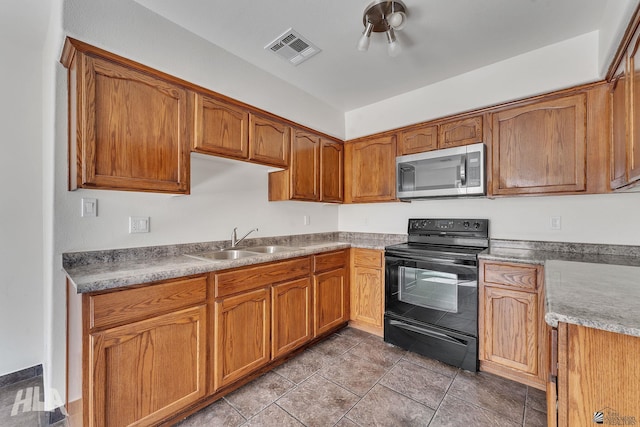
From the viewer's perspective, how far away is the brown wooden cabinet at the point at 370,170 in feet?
9.71

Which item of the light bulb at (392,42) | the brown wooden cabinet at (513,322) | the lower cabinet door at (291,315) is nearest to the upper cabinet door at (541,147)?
the brown wooden cabinet at (513,322)

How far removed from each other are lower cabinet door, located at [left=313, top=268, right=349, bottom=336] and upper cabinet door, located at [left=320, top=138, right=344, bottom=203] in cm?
86

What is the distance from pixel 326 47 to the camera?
2150 millimetres

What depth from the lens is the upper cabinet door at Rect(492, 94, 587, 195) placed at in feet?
6.59

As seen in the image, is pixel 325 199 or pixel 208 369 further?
pixel 325 199

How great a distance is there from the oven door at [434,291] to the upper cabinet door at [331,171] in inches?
38.8

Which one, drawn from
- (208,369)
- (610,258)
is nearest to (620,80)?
(610,258)

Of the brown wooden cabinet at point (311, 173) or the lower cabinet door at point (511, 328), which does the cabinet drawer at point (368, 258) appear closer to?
the brown wooden cabinet at point (311, 173)

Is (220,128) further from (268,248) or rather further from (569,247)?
(569,247)

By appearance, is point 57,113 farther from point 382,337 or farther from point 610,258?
point 610,258

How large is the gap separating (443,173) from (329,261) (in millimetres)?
1346

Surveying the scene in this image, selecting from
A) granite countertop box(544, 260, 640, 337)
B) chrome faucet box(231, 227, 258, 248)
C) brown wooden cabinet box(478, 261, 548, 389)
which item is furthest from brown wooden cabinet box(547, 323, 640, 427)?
chrome faucet box(231, 227, 258, 248)

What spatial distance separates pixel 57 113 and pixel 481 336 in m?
3.23

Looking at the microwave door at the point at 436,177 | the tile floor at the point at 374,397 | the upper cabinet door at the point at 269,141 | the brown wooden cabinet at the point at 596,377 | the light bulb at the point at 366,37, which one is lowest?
the tile floor at the point at 374,397
